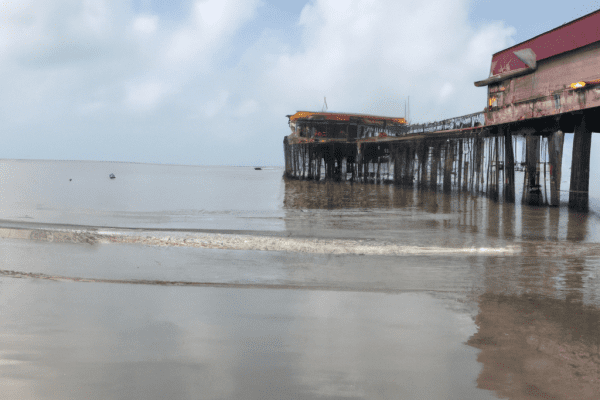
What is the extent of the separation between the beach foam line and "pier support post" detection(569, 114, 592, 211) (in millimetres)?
9537

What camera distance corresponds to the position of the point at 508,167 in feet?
70.3

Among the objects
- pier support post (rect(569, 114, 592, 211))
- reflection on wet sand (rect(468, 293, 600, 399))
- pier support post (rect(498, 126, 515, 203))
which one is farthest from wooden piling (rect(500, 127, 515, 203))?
reflection on wet sand (rect(468, 293, 600, 399))

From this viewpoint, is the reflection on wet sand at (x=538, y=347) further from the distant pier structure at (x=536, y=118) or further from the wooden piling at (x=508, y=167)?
the wooden piling at (x=508, y=167)

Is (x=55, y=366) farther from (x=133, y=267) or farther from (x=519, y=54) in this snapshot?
(x=519, y=54)

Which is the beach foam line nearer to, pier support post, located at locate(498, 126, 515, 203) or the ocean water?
the ocean water

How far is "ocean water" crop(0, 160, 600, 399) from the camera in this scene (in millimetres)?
3469

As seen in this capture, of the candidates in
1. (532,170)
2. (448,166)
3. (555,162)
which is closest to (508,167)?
(532,170)

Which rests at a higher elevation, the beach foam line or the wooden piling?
the wooden piling

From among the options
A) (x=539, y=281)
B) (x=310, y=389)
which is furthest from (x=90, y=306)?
(x=539, y=281)

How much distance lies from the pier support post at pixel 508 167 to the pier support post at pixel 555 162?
1559 millimetres

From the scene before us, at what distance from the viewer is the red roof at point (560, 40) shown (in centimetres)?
1636

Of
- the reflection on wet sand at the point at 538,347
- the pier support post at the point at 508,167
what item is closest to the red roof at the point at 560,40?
the pier support post at the point at 508,167

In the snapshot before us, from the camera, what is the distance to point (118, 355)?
12.9ft

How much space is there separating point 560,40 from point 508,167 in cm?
579
